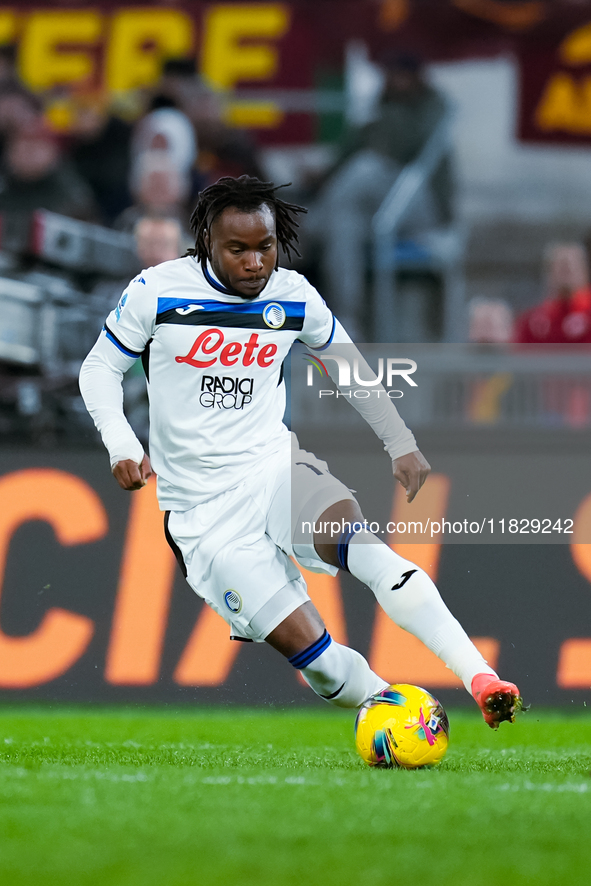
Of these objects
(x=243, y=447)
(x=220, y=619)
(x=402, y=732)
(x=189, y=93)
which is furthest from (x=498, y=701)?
(x=189, y=93)

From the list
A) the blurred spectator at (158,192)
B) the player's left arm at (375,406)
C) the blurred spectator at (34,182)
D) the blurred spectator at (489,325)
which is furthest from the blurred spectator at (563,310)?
the blurred spectator at (34,182)

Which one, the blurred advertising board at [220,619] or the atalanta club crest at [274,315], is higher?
the atalanta club crest at [274,315]

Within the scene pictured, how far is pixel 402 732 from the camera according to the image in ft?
12.9

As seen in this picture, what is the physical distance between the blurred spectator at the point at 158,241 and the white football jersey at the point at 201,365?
8.48ft

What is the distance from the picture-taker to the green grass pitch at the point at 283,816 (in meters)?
2.57

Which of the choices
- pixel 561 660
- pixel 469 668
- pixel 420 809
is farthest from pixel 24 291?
pixel 420 809

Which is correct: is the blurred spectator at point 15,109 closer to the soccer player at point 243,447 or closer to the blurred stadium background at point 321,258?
the blurred stadium background at point 321,258

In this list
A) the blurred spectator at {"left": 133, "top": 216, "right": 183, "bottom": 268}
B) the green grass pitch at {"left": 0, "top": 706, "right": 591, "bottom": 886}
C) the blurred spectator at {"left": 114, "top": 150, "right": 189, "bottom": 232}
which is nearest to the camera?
the green grass pitch at {"left": 0, "top": 706, "right": 591, "bottom": 886}

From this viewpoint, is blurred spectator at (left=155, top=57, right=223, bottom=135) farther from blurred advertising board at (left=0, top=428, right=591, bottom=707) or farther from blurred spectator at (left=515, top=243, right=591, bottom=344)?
blurred advertising board at (left=0, top=428, right=591, bottom=707)

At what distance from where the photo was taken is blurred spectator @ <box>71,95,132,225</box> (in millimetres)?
8953

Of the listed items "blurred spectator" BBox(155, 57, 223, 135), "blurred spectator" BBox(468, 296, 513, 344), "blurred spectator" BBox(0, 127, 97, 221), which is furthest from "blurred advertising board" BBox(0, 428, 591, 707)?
"blurred spectator" BBox(155, 57, 223, 135)

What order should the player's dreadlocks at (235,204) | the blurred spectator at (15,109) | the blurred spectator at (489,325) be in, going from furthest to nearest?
1. the blurred spectator at (15,109)
2. the blurred spectator at (489,325)
3. the player's dreadlocks at (235,204)

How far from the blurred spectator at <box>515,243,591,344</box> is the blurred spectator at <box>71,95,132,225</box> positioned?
3.10 metres

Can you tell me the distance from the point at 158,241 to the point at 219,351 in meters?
2.82
